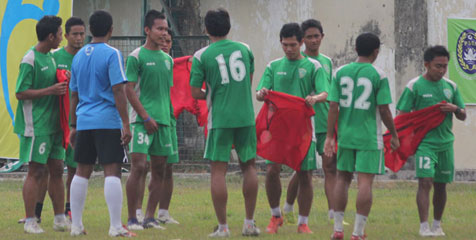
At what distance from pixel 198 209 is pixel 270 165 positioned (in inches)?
116

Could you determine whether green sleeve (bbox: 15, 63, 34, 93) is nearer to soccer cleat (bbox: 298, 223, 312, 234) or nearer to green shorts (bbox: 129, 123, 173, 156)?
green shorts (bbox: 129, 123, 173, 156)

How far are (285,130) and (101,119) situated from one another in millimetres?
1991

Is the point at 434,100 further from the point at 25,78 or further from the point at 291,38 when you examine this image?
the point at 25,78

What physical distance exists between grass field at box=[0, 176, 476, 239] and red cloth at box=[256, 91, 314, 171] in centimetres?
82

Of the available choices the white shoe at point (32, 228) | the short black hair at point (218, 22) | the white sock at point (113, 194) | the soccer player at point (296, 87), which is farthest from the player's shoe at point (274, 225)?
the white shoe at point (32, 228)

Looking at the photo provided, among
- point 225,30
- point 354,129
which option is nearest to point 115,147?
point 225,30

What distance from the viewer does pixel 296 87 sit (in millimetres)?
9352

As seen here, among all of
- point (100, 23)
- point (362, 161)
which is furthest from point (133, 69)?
point (362, 161)

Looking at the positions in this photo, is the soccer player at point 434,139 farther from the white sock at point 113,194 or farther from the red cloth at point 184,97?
the red cloth at point 184,97

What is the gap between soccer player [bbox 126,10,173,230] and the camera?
9.42 m

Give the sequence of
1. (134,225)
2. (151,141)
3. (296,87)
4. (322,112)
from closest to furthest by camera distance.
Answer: (296,87) < (134,225) < (151,141) < (322,112)

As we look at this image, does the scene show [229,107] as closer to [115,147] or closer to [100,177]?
[115,147]

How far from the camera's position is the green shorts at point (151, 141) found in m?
9.41

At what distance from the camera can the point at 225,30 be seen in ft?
28.5
